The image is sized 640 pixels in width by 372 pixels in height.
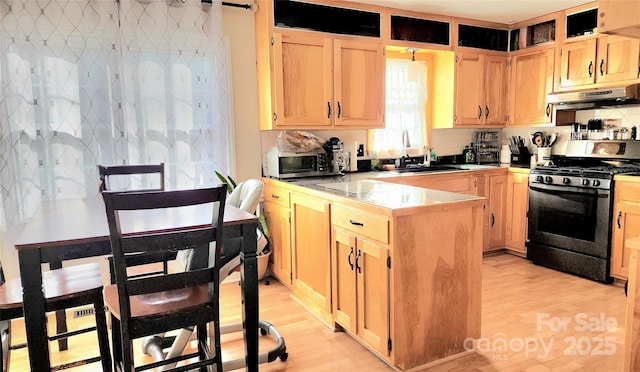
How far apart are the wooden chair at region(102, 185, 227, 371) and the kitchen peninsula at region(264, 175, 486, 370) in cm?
90

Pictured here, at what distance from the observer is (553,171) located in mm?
3848

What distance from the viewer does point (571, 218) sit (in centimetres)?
374

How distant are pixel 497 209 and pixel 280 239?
7.41ft

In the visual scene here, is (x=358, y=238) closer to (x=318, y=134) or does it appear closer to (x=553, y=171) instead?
(x=318, y=134)

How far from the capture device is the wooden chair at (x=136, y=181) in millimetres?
2461

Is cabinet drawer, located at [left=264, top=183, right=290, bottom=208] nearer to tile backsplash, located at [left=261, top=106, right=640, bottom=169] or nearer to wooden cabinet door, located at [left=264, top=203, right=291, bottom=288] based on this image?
wooden cabinet door, located at [left=264, top=203, right=291, bottom=288]

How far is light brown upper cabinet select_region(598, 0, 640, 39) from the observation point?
1298mm

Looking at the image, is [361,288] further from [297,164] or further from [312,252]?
[297,164]

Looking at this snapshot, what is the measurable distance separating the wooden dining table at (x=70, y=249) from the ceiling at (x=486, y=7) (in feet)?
8.52

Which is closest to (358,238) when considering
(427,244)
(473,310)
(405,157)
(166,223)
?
(427,244)

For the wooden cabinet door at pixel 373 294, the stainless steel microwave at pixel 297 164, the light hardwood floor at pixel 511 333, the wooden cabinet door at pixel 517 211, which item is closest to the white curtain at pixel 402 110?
the stainless steel microwave at pixel 297 164

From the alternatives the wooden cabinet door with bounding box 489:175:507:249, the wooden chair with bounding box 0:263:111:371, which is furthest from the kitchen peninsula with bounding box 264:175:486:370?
the wooden cabinet door with bounding box 489:175:507:249

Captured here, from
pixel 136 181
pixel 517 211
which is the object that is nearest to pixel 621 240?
pixel 517 211

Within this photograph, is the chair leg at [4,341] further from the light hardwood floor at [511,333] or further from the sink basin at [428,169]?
the sink basin at [428,169]
